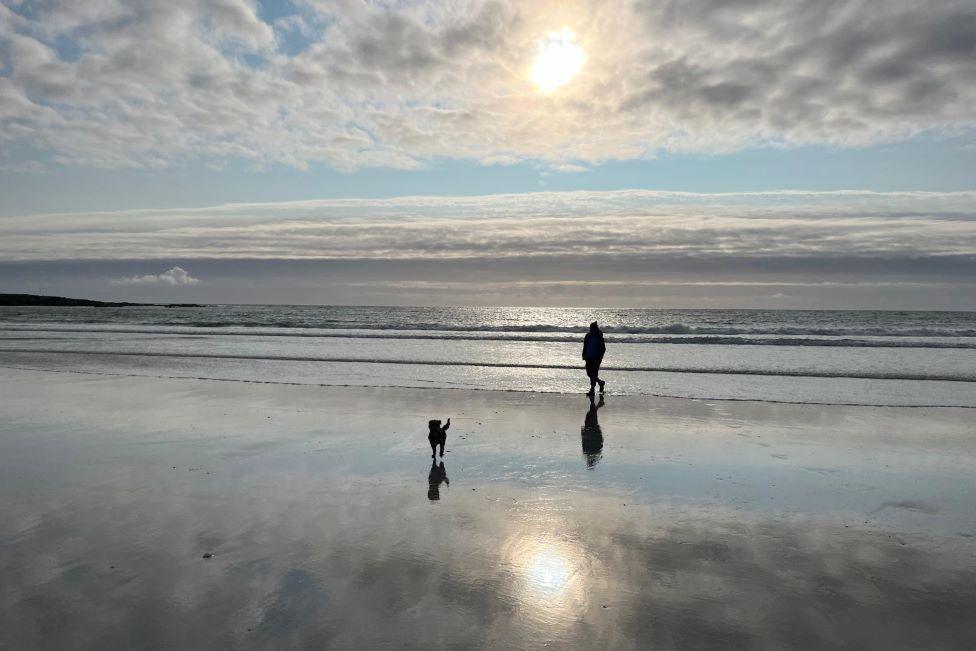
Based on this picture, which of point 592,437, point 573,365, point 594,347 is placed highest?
point 594,347

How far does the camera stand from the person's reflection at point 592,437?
948cm

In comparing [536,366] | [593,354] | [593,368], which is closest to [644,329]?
[536,366]

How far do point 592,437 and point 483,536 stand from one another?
510cm

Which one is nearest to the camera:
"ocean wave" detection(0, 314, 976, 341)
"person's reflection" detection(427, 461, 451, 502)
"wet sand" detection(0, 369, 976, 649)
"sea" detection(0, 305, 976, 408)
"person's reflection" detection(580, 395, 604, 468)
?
"wet sand" detection(0, 369, 976, 649)

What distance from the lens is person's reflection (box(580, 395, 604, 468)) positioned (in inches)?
373

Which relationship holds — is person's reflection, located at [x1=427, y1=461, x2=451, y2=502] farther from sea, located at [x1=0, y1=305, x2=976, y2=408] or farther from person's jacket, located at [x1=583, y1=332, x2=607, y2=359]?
sea, located at [x1=0, y1=305, x2=976, y2=408]

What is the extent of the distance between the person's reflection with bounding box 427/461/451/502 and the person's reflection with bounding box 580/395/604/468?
81.7 inches

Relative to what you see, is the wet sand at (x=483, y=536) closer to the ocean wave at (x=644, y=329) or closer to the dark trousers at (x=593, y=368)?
the dark trousers at (x=593, y=368)

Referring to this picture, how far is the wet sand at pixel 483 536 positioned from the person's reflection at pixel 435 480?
0.13 ft

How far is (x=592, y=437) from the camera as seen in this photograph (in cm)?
1093

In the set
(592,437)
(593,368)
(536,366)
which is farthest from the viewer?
(536,366)

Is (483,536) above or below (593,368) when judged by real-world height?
below

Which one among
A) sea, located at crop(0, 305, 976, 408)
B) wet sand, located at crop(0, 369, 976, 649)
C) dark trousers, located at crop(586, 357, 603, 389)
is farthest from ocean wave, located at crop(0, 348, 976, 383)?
wet sand, located at crop(0, 369, 976, 649)

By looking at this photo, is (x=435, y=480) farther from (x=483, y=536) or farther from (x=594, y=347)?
(x=594, y=347)
